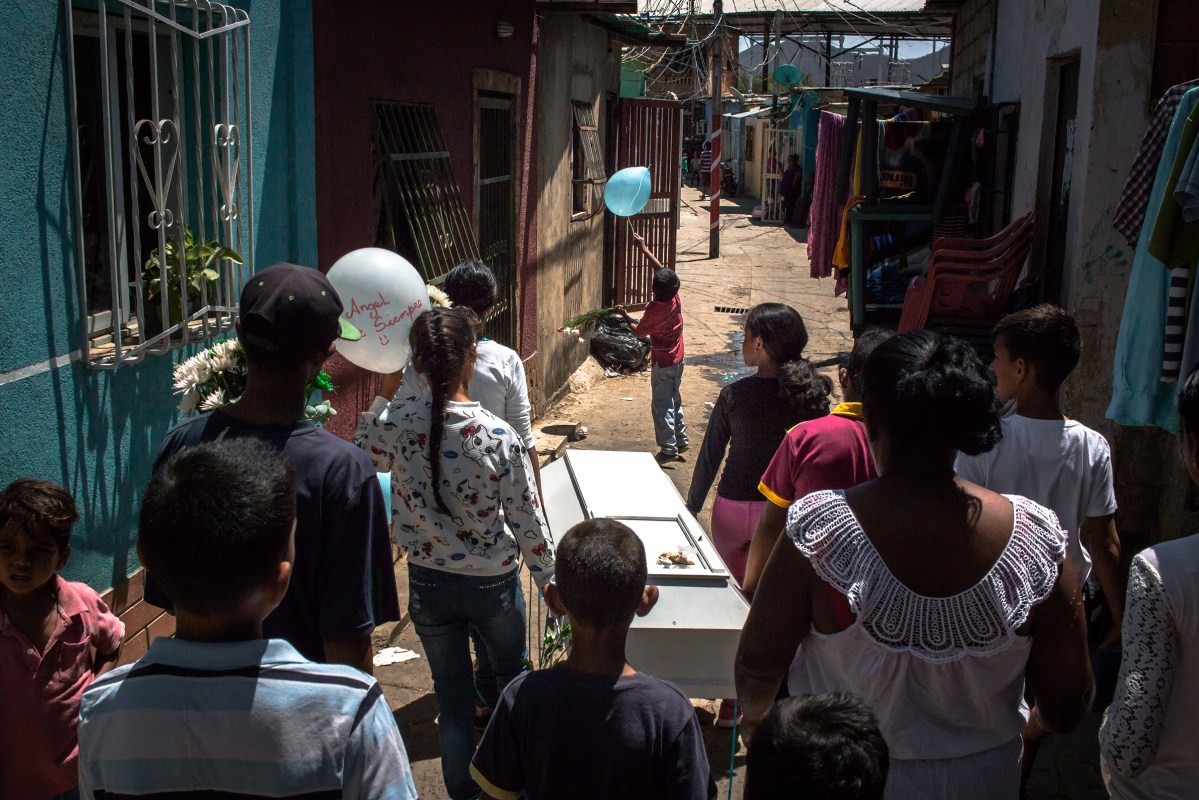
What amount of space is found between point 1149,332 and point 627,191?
6342 mm

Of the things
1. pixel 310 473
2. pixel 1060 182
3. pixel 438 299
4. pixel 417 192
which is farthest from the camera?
pixel 1060 182

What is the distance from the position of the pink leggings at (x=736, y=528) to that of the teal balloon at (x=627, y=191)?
241 inches

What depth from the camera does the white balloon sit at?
12.9 ft

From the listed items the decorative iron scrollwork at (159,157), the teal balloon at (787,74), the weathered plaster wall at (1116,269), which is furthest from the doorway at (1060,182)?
the teal balloon at (787,74)

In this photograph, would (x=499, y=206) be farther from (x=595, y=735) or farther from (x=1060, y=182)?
(x=595, y=735)

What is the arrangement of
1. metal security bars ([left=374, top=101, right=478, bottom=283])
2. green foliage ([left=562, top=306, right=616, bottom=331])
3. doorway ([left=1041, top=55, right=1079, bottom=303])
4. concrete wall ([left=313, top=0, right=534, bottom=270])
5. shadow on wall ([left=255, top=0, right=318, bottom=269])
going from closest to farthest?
1. shadow on wall ([left=255, top=0, right=318, bottom=269])
2. concrete wall ([left=313, top=0, right=534, bottom=270])
3. metal security bars ([left=374, top=101, right=478, bottom=283])
4. doorway ([left=1041, top=55, right=1079, bottom=303])
5. green foliage ([left=562, top=306, right=616, bottom=331])

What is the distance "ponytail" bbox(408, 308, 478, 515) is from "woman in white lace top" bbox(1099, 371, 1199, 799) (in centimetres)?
179

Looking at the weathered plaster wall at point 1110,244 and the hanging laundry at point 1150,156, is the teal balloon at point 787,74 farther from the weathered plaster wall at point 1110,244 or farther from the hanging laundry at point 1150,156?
the hanging laundry at point 1150,156

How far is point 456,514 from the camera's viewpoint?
3.09m

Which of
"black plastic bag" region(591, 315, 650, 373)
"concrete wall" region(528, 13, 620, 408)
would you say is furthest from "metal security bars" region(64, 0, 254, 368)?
"black plastic bag" region(591, 315, 650, 373)

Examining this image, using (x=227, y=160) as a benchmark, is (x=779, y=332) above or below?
below

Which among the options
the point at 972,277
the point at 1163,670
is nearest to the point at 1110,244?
the point at 972,277

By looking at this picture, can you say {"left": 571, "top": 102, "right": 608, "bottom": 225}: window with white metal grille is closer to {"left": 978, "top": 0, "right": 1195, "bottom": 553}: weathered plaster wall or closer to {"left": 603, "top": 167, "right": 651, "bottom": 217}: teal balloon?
{"left": 603, "top": 167, "right": 651, "bottom": 217}: teal balloon

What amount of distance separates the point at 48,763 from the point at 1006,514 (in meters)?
2.18
